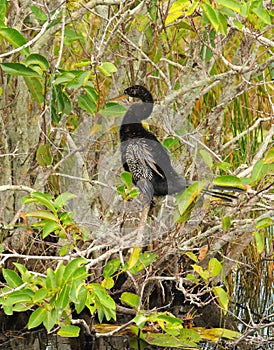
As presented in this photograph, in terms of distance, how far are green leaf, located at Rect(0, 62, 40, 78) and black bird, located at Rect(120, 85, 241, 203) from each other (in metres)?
0.45

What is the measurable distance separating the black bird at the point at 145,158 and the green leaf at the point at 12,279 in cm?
62

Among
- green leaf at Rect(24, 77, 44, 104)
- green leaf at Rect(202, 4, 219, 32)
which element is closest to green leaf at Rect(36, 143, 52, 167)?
green leaf at Rect(24, 77, 44, 104)

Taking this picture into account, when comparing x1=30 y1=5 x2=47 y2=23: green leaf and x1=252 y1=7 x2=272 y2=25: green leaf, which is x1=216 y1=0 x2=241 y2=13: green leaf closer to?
x1=252 y1=7 x2=272 y2=25: green leaf

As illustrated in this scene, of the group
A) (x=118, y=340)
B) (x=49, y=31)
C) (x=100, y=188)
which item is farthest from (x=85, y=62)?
(x=118, y=340)

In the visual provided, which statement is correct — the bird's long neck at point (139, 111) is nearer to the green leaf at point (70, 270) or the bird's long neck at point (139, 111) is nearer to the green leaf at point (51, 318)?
the green leaf at point (70, 270)

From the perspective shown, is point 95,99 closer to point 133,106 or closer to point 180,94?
point 133,106

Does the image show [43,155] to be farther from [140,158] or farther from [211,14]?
[211,14]

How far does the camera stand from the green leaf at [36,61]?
279 centimetres

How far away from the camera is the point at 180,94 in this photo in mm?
3492

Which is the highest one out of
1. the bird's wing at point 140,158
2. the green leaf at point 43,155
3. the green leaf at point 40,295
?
the bird's wing at point 140,158

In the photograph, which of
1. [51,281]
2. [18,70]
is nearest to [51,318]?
[51,281]

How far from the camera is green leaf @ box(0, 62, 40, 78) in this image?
2.79 m

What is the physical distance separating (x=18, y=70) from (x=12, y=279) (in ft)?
2.63

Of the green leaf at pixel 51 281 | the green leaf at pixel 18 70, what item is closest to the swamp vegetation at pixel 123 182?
the green leaf at pixel 18 70
